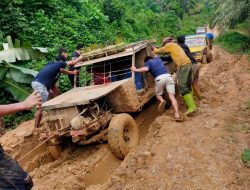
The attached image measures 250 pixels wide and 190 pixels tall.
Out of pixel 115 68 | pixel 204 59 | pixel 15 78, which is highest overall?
pixel 115 68

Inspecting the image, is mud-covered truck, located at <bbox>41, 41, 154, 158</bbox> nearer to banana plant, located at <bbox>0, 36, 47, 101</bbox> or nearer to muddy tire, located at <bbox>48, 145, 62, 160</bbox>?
muddy tire, located at <bbox>48, 145, 62, 160</bbox>

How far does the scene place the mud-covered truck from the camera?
705 cm

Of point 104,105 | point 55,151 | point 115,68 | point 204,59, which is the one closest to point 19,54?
point 115,68

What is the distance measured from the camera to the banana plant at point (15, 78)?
10719 mm

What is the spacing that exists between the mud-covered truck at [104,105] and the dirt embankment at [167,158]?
1.19 ft

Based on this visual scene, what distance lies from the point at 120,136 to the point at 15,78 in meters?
5.08

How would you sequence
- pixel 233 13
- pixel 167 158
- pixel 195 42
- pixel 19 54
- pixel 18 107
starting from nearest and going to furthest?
pixel 18 107, pixel 167 158, pixel 19 54, pixel 195 42, pixel 233 13

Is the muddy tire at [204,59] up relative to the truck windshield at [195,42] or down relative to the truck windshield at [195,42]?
down

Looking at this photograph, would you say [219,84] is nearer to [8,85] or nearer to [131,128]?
[131,128]

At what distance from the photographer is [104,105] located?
8.01 m

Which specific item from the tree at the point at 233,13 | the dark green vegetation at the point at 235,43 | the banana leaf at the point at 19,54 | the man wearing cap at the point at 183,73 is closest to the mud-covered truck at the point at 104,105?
the man wearing cap at the point at 183,73

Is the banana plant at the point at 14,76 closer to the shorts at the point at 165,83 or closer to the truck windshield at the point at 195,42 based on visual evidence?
the shorts at the point at 165,83

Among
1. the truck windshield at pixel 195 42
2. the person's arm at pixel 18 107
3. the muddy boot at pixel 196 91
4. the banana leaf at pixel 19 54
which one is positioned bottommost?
the muddy boot at pixel 196 91

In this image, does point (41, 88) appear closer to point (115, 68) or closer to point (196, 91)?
point (115, 68)
